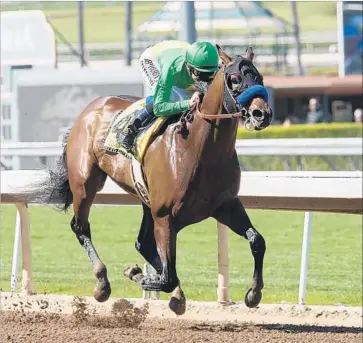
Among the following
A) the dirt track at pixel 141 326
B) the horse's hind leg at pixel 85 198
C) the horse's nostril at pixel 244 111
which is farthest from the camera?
the horse's hind leg at pixel 85 198

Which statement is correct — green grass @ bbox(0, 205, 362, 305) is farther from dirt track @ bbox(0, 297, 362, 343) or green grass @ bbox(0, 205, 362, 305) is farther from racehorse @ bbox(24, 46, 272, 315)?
racehorse @ bbox(24, 46, 272, 315)

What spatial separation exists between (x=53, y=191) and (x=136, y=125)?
112 cm

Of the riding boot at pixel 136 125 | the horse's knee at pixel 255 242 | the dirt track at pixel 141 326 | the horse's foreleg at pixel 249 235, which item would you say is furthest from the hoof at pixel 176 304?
the riding boot at pixel 136 125

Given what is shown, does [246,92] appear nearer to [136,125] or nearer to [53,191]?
[136,125]

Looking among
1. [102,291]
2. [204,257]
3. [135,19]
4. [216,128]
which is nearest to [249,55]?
[216,128]

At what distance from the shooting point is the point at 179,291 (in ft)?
18.0

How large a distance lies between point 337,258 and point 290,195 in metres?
2.90

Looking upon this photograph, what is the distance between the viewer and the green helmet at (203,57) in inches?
198

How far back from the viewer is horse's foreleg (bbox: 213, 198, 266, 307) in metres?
5.31

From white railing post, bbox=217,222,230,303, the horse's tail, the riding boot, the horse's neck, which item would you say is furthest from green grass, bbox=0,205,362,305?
the horse's neck

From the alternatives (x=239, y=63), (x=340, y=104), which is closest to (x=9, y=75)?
(x=239, y=63)

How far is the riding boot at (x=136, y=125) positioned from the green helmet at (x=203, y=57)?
610 millimetres

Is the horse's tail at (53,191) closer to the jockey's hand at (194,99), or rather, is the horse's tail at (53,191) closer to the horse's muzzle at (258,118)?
the jockey's hand at (194,99)

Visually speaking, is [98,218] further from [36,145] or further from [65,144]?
[65,144]
